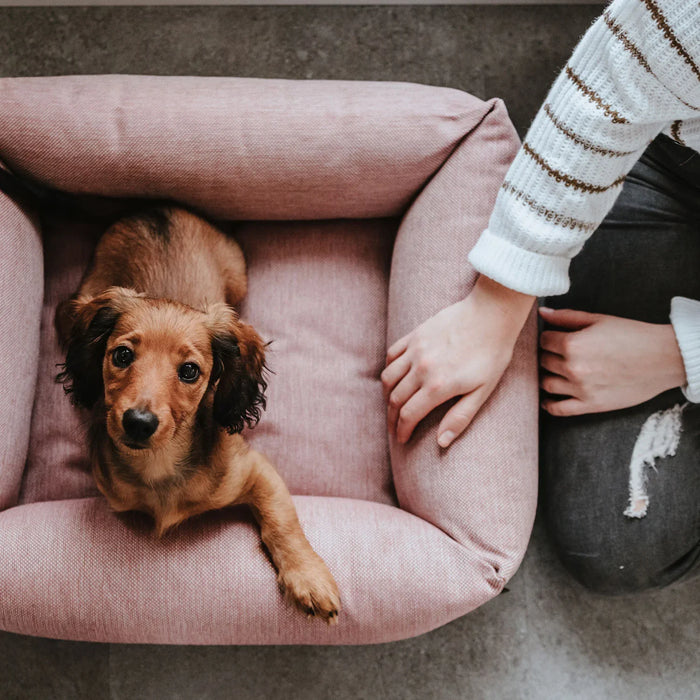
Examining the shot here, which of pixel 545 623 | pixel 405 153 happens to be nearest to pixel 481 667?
pixel 545 623

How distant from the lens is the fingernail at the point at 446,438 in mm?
1469

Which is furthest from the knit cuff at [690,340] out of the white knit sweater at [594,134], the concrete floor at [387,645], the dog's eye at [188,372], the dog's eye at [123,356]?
the dog's eye at [123,356]

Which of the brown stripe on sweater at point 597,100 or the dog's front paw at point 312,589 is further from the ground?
the brown stripe on sweater at point 597,100

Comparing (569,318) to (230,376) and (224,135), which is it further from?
(224,135)

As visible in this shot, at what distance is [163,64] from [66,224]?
27.9 inches

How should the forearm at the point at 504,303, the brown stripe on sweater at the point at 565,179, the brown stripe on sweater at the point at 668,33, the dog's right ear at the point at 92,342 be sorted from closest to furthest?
the brown stripe on sweater at the point at 668,33
the brown stripe on sweater at the point at 565,179
the dog's right ear at the point at 92,342
the forearm at the point at 504,303

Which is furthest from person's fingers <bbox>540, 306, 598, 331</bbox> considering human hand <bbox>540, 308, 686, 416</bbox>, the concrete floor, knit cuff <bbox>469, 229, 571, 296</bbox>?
the concrete floor

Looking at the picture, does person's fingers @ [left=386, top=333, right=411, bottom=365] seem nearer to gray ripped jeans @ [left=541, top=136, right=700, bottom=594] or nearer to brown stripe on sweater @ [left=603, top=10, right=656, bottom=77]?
gray ripped jeans @ [left=541, top=136, right=700, bottom=594]

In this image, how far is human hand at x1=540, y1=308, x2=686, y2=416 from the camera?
1.46m

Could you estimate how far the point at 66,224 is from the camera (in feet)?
5.68

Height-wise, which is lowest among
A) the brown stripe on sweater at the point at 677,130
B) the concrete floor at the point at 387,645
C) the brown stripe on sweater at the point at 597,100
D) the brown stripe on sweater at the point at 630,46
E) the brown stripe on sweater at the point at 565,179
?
the concrete floor at the point at 387,645

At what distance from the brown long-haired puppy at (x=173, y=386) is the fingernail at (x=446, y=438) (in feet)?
1.16

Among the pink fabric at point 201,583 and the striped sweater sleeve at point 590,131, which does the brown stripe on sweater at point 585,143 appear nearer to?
the striped sweater sleeve at point 590,131

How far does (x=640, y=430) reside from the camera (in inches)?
61.8
